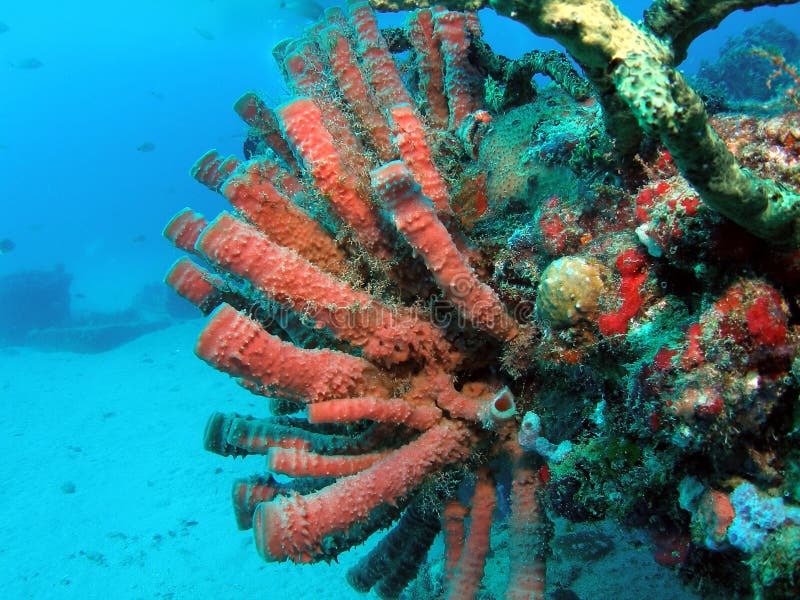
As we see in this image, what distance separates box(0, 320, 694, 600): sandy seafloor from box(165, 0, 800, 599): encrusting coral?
1.90 ft

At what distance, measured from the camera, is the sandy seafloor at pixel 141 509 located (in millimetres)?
6730

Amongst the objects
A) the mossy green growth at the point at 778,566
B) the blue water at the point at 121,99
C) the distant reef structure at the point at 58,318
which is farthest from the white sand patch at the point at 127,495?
the blue water at the point at 121,99

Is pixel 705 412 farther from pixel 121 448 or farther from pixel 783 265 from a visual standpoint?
pixel 121 448

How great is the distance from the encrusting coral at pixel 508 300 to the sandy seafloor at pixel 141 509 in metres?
0.58

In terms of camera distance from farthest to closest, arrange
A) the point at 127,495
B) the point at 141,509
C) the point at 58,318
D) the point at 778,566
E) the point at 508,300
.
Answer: the point at 58,318, the point at 127,495, the point at 141,509, the point at 508,300, the point at 778,566

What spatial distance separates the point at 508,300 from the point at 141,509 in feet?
35.1

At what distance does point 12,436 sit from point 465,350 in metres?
16.5

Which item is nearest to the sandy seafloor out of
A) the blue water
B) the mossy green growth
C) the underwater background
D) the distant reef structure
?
the underwater background

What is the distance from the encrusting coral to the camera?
144 centimetres

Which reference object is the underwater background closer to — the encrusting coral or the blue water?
the encrusting coral

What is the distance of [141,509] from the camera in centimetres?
1004

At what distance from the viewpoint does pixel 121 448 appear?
12.6m

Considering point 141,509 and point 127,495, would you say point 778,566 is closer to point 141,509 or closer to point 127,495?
point 141,509

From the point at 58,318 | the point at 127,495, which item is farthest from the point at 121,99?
the point at 127,495
